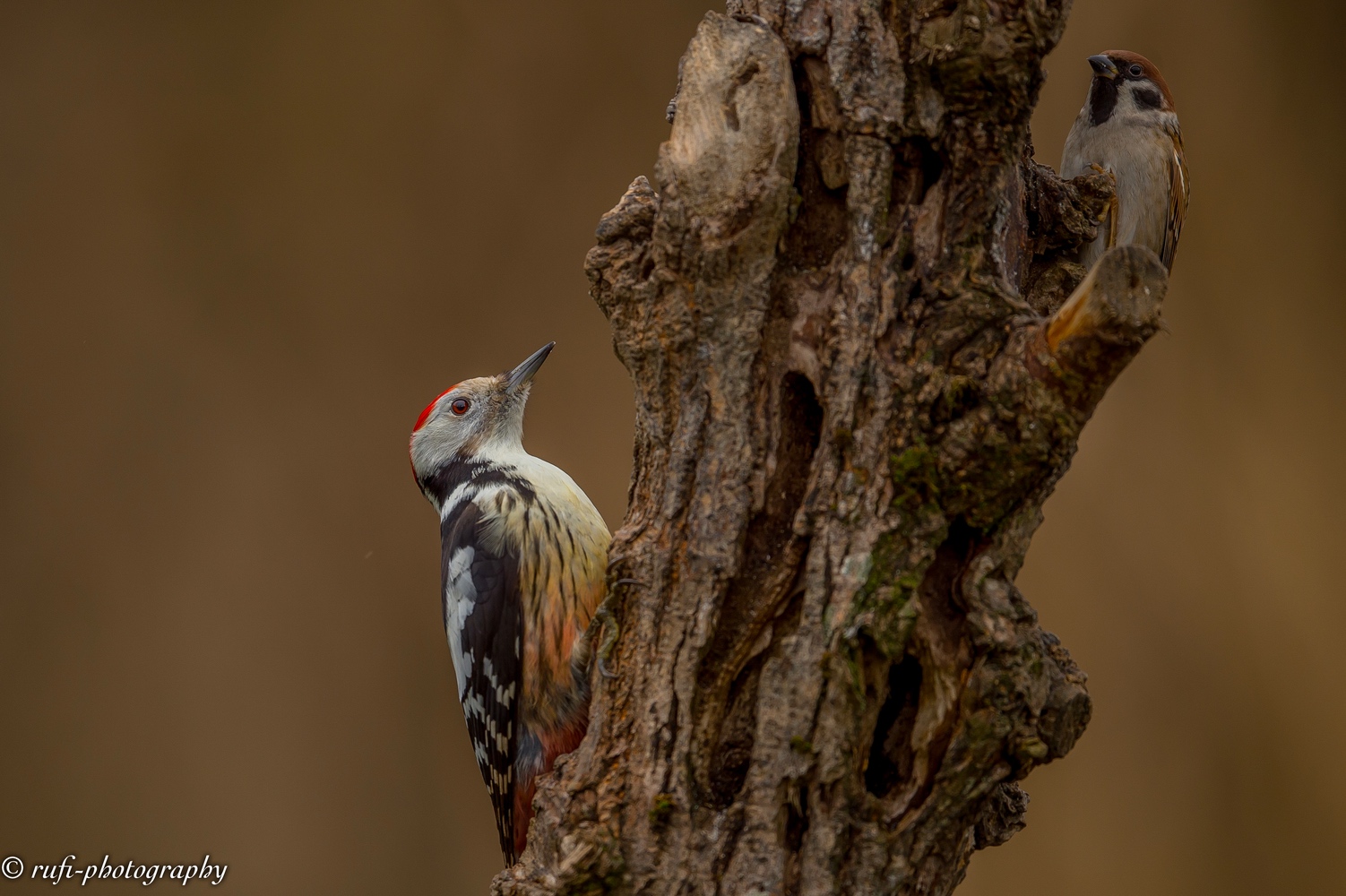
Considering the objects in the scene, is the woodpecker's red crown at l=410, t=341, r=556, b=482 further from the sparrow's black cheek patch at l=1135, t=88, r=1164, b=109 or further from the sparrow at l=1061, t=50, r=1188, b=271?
the sparrow's black cheek patch at l=1135, t=88, r=1164, b=109

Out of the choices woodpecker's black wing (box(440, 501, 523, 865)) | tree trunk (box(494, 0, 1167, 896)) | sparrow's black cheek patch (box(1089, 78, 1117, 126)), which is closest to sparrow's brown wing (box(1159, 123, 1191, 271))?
sparrow's black cheek patch (box(1089, 78, 1117, 126))

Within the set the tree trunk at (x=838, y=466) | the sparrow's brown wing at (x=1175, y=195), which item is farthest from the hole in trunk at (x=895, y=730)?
the sparrow's brown wing at (x=1175, y=195)

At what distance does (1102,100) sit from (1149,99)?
0.42 feet

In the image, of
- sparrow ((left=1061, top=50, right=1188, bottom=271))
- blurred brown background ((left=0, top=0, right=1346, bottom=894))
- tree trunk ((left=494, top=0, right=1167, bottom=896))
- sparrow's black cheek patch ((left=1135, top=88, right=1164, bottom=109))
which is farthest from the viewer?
blurred brown background ((left=0, top=0, right=1346, bottom=894))

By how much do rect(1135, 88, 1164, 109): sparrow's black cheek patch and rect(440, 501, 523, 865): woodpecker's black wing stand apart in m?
2.18

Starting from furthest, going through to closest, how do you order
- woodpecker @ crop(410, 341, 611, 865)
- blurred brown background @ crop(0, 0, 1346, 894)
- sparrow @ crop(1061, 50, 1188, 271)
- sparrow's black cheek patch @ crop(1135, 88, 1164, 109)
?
blurred brown background @ crop(0, 0, 1346, 894) → sparrow's black cheek patch @ crop(1135, 88, 1164, 109) → sparrow @ crop(1061, 50, 1188, 271) → woodpecker @ crop(410, 341, 611, 865)

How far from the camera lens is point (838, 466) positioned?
1.46 metres

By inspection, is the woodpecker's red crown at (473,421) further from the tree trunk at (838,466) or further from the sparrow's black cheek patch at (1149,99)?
the sparrow's black cheek patch at (1149,99)

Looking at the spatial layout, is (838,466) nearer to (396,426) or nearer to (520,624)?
(520,624)

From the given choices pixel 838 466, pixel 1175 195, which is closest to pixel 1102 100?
pixel 1175 195

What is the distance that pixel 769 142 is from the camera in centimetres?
146

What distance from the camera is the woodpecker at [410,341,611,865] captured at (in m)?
2.46

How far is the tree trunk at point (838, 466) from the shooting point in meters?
1.41

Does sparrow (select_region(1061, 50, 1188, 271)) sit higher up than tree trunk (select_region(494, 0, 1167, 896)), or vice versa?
sparrow (select_region(1061, 50, 1188, 271))
